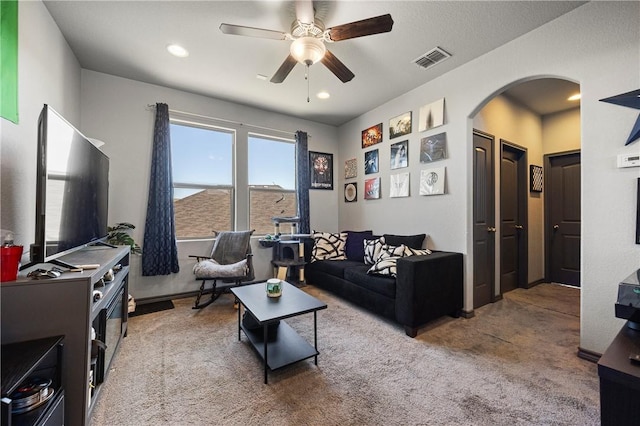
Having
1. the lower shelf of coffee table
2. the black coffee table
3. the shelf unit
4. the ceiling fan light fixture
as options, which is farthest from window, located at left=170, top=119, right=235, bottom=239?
the shelf unit

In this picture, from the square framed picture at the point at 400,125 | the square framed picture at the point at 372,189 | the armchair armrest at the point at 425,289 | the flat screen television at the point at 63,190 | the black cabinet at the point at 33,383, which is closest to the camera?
the black cabinet at the point at 33,383

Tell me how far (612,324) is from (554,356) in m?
0.45

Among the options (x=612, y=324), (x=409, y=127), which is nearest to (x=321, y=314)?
(x=612, y=324)

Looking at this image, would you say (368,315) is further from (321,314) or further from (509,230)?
(509,230)

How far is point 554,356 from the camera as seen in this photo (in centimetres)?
198

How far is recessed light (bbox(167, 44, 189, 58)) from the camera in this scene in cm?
245

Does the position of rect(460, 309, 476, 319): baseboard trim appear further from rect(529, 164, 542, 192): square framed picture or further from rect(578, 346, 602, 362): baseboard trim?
rect(529, 164, 542, 192): square framed picture

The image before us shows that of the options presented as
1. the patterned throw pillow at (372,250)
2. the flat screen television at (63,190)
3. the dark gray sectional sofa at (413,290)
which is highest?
the flat screen television at (63,190)

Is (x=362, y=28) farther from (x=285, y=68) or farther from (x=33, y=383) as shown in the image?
(x=33, y=383)

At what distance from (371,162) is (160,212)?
9.91ft

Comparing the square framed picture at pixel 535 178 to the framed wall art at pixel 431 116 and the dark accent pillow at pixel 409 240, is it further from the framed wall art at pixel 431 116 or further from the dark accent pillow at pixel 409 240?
the dark accent pillow at pixel 409 240

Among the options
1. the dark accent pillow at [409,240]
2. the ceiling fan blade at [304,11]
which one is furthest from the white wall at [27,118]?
the dark accent pillow at [409,240]

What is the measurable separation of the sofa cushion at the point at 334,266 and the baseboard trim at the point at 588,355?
77.5 inches

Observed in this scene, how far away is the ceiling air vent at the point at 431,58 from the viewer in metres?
2.55
